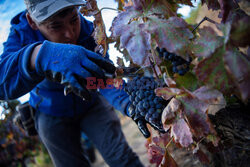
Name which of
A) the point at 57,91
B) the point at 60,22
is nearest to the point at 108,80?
the point at 60,22

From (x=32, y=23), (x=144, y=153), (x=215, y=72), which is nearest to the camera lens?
(x=215, y=72)

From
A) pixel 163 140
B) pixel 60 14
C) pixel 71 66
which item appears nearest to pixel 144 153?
pixel 163 140

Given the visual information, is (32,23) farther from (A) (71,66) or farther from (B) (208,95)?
(B) (208,95)

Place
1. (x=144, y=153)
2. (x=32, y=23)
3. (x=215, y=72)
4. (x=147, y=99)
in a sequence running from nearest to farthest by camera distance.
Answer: (x=215, y=72)
(x=147, y=99)
(x=32, y=23)
(x=144, y=153)

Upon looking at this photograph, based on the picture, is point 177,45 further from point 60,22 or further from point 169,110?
point 60,22

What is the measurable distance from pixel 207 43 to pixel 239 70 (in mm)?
107

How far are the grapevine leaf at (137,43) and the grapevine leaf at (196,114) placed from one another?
0.55ft

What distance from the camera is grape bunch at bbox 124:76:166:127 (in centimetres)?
73

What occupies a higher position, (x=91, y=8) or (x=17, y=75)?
(x=91, y=8)

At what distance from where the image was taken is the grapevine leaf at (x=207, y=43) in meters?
0.49

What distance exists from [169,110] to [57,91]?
121 cm

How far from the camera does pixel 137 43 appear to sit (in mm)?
571

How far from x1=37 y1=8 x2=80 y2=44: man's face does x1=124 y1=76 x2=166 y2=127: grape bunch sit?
598 mm

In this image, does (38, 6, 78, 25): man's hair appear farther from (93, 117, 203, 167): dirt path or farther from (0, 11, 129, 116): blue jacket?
(93, 117, 203, 167): dirt path
